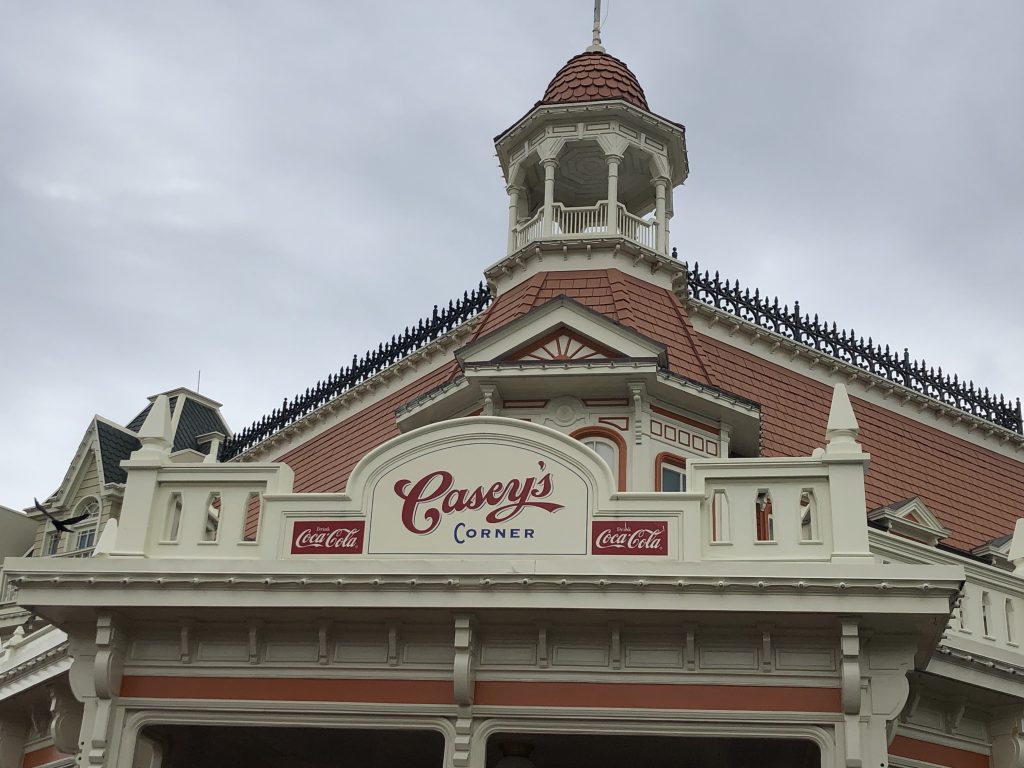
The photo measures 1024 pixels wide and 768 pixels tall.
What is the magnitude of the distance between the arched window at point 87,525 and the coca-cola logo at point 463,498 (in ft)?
56.3

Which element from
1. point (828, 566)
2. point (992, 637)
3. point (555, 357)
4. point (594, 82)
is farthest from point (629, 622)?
point (594, 82)

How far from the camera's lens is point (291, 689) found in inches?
615

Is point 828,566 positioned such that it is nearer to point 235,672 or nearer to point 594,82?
point 235,672

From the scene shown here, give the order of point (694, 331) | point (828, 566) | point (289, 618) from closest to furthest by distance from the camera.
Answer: point (828, 566) < point (289, 618) < point (694, 331)

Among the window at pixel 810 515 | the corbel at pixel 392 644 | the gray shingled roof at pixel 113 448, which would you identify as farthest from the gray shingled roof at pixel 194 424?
the window at pixel 810 515

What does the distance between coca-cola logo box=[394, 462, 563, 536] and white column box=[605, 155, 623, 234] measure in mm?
8270

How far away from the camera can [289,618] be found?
619 inches

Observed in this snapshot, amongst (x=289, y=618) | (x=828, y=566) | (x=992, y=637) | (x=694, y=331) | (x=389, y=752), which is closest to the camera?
(x=828, y=566)

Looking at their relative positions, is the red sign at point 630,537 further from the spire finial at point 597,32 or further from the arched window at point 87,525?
the arched window at point 87,525

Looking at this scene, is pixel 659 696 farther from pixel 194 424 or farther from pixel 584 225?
pixel 194 424

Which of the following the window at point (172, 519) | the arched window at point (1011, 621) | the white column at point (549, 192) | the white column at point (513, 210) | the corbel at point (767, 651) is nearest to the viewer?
the corbel at point (767, 651)

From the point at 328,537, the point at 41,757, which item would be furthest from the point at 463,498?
the point at 41,757

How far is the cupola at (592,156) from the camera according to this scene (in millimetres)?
23906

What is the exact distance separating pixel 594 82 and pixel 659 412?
7249 millimetres
